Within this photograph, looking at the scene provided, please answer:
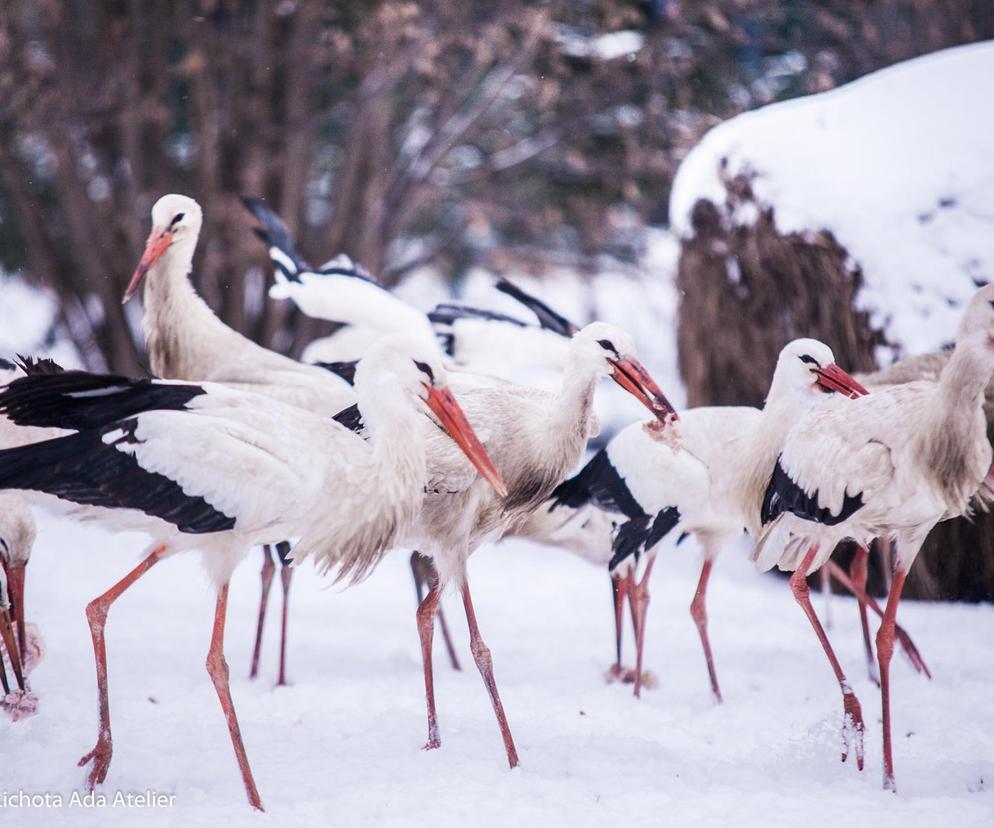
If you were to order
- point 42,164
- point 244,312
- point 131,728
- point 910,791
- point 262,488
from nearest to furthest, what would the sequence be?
point 262,488, point 910,791, point 131,728, point 244,312, point 42,164

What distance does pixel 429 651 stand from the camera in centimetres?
429

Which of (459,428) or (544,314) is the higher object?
(544,314)

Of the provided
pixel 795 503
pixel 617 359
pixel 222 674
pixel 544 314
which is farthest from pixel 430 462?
pixel 544 314

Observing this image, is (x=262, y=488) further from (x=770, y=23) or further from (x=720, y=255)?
(x=770, y=23)

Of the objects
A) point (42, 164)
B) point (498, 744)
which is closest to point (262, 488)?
point (498, 744)

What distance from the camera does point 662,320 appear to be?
11.7 meters

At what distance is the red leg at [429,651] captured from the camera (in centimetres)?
410

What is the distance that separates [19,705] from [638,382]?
2296mm

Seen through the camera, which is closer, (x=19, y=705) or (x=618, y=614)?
(x=19, y=705)

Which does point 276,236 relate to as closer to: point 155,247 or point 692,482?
point 155,247

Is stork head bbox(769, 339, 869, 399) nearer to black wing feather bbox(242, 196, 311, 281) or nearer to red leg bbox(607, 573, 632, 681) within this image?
red leg bbox(607, 573, 632, 681)

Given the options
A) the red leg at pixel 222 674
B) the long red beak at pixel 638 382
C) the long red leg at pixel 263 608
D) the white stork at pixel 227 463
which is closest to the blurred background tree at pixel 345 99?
the long red leg at pixel 263 608

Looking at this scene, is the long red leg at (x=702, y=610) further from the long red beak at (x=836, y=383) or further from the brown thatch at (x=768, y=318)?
Result: the brown thatch at (x=768, y=318)

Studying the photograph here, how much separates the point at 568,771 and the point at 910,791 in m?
1.05
